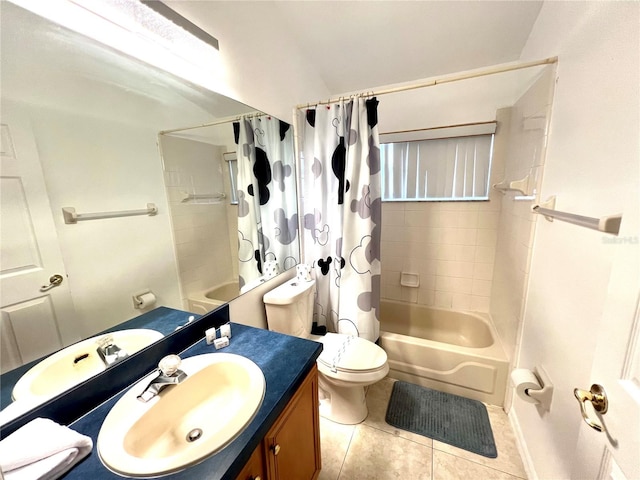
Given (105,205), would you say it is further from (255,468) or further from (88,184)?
(255,468)

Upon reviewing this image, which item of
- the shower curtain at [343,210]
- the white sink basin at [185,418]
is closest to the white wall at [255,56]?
the shower curtain at [343,210]

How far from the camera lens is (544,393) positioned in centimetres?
110

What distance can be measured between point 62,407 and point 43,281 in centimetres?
36

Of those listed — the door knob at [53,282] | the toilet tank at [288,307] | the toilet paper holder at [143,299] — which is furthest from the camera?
the toilet tank at [288,307]

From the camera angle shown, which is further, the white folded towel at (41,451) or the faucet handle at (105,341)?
the faucet handle at (105,341)

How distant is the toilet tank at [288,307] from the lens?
1497 mm

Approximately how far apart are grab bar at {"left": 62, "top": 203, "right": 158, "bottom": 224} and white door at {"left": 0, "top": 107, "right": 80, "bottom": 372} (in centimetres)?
4

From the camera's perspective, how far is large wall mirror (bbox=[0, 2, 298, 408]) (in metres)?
0.62

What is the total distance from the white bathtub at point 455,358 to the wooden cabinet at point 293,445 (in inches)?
39.0

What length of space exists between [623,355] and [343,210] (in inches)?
52.6

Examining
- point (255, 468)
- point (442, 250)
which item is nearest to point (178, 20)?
point (255, 468)

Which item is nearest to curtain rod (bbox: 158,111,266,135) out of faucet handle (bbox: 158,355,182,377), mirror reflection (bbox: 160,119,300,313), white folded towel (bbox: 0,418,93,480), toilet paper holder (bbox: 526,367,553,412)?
mirror reflection (bbox: 160,119,300,313)

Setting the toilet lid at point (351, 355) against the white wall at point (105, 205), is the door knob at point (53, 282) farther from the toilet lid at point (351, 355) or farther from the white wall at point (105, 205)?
the toilet lid at point (351, 355)

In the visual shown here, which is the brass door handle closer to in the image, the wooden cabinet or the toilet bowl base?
the wooden cabinet
